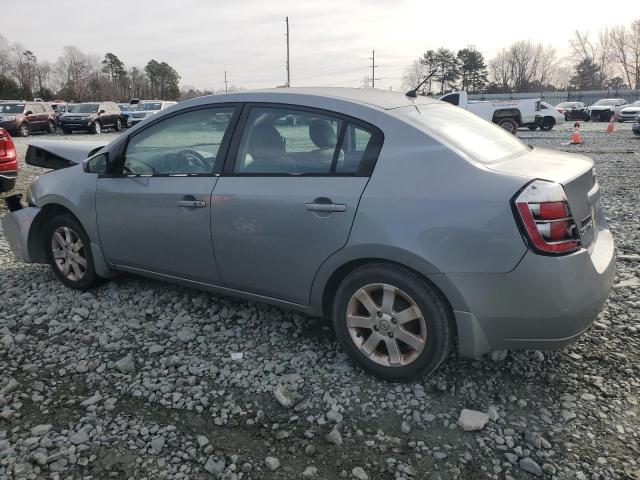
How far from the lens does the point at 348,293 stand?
2.95 metres

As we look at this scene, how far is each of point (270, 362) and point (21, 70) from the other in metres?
90.9

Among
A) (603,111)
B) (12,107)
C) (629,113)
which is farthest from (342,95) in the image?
(603,111)

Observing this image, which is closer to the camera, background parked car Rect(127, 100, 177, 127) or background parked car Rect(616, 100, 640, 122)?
background parked car Rect(127, 100, 177, 127)

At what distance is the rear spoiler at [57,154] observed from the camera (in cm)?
470

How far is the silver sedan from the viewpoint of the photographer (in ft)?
8.30

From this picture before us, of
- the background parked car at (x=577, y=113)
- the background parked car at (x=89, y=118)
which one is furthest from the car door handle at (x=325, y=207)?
the background parked car at (x=577, y=113)

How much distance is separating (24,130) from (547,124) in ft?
83.5

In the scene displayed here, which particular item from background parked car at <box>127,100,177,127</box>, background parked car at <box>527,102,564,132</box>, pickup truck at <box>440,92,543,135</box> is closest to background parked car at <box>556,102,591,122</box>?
background parked car at <box>527,102,564,132</box>

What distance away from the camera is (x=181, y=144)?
12.3 ft

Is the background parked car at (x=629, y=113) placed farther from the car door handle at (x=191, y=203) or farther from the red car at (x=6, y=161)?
the car door handle at (x=191, y=203)

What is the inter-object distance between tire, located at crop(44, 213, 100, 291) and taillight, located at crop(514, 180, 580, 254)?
3.31m

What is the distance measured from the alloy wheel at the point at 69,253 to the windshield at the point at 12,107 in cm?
2449

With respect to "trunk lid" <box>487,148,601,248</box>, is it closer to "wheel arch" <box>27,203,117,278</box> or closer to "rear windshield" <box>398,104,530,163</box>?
"rear windshield" <box>398,104,530,163</box>

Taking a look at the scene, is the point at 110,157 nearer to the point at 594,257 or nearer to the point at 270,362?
the point at 270,362
